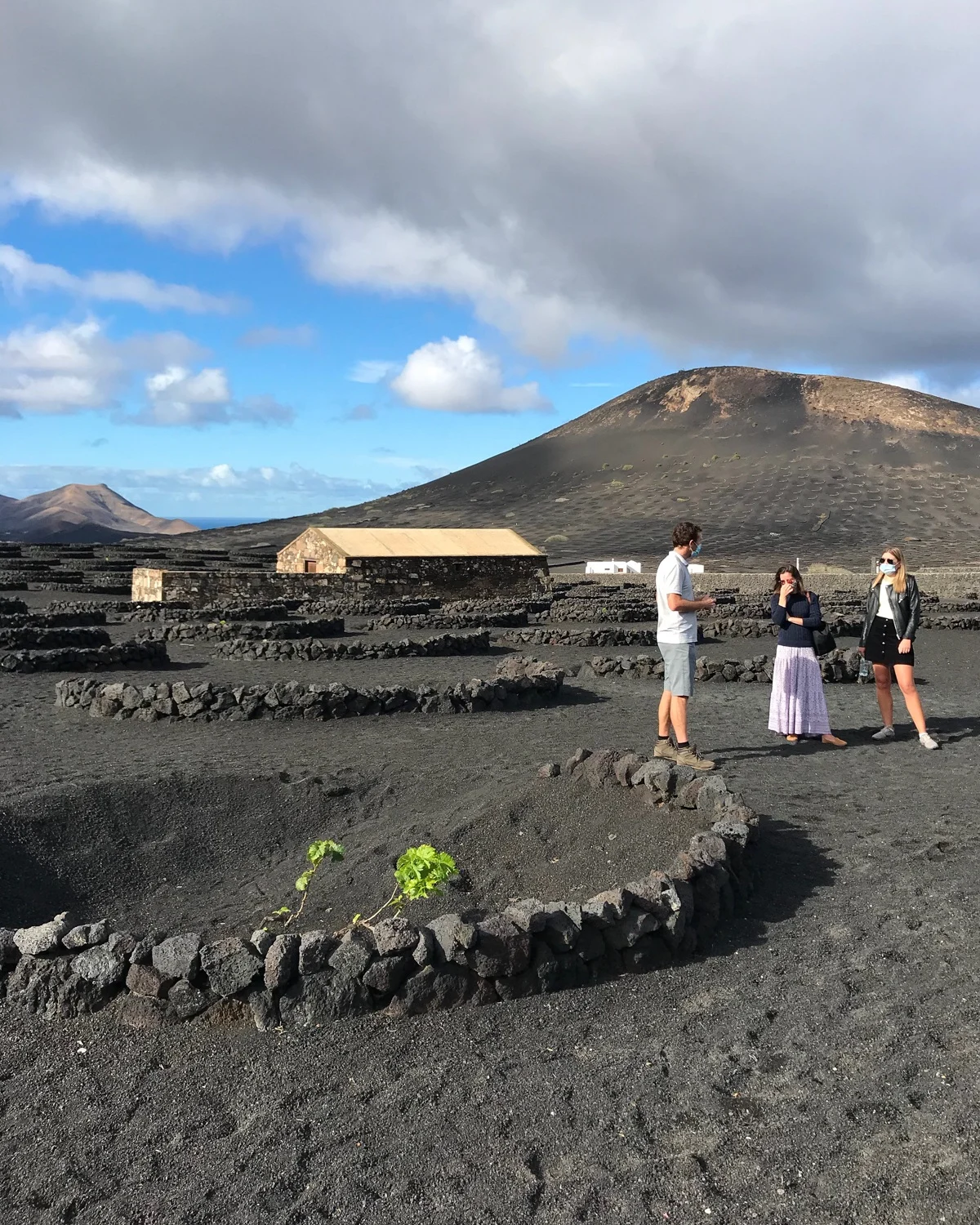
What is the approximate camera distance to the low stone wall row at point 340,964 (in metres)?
Answer: 3.91

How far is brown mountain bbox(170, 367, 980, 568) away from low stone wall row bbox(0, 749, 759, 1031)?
4919 cm

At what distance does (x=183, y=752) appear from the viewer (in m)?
8.87

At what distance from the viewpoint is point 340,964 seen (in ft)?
12.9

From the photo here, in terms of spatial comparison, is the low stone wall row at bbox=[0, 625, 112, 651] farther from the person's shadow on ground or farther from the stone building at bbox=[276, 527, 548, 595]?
the stone building at bbox=[276, 527, 548, 595]

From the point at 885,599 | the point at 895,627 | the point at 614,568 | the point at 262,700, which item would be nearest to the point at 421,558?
the point at 614,568

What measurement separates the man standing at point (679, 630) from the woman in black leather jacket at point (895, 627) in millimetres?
2086

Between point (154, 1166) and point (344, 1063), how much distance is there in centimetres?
75

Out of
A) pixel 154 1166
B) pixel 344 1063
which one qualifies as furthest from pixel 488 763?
pixel 154 1166

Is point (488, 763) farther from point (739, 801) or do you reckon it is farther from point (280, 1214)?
point (280, 1214)

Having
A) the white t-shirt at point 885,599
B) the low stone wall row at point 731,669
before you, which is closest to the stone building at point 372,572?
the low stone wall row at point 731,669

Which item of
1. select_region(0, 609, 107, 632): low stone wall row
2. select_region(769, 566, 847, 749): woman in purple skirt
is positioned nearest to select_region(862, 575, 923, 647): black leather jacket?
select_region(769, 566, 847, 749): woman in purple skirt

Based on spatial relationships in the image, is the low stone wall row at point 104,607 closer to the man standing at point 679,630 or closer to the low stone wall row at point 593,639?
the low stone wall row at point 593,639

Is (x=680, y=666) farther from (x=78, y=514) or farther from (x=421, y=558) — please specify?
(x=78, y=514)

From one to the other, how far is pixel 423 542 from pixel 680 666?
2302 centimetres
